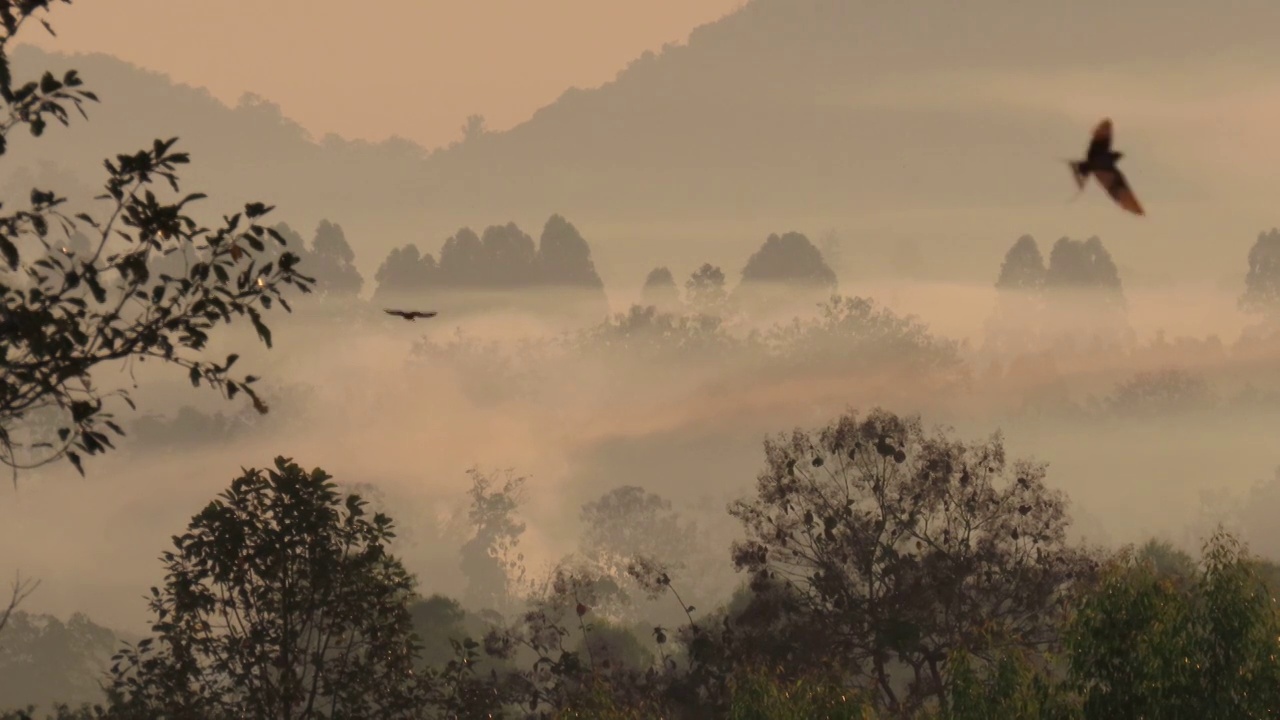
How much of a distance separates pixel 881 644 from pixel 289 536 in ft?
54.4

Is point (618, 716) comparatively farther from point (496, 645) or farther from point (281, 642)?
point (496, 645)

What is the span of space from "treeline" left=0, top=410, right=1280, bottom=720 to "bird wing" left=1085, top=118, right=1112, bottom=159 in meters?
14.9

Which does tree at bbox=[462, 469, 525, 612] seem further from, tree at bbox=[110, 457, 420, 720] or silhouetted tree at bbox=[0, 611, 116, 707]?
tree at bbox=[110, 457, 420, 720]

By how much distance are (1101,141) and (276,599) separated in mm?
19383

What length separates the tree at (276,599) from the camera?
85.7 feet

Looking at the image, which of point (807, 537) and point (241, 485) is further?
point (807, 537)

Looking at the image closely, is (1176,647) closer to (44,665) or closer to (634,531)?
(44,665)

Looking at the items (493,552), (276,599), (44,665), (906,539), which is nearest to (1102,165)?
(276,599)

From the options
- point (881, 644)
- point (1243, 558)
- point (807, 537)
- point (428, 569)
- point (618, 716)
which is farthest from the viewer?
point (428, 569)

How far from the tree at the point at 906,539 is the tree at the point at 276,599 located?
14.8 m

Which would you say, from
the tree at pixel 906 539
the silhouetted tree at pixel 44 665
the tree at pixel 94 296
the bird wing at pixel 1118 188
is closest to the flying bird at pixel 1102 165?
the bird wing at pixel 1118 188

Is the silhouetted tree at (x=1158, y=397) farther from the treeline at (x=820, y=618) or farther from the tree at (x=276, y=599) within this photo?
the tree at (x=276, y=599)

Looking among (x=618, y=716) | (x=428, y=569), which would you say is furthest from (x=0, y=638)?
(x=618, y=716)

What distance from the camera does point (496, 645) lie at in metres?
39.1
